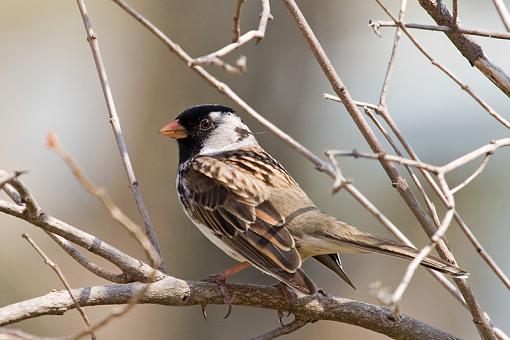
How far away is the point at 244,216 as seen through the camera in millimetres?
4461

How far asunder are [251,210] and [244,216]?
0.05 metres

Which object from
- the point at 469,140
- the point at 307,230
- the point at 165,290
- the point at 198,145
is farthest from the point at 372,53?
the point at 165,290

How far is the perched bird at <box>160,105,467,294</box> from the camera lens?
13.4 feet

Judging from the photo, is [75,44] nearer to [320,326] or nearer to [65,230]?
[320,326]

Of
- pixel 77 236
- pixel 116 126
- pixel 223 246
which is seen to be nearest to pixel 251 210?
pixel 223 246

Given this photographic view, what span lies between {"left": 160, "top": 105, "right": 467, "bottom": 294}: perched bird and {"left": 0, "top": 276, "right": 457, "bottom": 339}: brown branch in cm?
11

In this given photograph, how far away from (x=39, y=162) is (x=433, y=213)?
9749 mm

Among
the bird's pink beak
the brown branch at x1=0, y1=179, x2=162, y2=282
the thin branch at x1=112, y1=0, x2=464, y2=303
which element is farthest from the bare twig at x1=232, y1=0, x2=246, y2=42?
the bird's pink beak

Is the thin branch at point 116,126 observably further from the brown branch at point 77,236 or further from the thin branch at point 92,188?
the thin branch at point 92,188

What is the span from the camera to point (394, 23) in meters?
3.45

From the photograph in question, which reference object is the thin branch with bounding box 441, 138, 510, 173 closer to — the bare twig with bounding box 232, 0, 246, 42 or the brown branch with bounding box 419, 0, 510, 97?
the brown branch with bounding box 419, 0, 510, 97

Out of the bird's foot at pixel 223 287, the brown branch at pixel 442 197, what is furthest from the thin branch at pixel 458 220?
the bird's foot at pixel 223 287

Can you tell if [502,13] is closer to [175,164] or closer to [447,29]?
[447,29]

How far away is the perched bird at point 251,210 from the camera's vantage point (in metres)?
4.08
